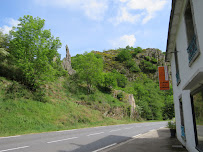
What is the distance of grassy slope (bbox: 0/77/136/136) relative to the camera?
1476 cm

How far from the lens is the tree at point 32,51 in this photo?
20441mm

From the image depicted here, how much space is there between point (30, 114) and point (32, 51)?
8302mm

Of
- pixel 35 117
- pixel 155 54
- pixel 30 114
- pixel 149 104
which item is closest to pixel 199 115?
pixel 35 117

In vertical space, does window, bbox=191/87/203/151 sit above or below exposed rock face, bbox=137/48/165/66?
below

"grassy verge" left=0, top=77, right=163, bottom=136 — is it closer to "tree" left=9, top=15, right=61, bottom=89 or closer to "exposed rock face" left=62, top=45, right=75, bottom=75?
"tree" left=9, top=15, right=61, bottom=89

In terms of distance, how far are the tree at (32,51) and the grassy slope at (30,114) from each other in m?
2.10

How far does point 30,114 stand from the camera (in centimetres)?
1736

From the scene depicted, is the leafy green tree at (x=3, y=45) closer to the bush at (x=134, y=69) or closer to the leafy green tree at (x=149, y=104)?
the leafy green tree at (x=149, y=104)

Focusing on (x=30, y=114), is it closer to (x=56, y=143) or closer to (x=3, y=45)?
(x=56, y=143)

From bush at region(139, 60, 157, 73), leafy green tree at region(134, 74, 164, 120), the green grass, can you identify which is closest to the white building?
the green grass

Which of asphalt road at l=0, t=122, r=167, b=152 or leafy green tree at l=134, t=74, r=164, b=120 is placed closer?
asphalt road at l=0, t=122, r=167, b=152

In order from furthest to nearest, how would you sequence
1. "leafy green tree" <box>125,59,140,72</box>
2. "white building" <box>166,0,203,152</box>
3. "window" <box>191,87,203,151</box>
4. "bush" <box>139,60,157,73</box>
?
"bush" <box>139,60,157,73</box>
"leafy green tree" <box>125,59,140,72</box>
"window" <box>191,87,203,151</box>
"white building" <box>166,0,203,152</box>

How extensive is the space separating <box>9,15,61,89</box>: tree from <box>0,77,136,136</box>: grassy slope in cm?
210

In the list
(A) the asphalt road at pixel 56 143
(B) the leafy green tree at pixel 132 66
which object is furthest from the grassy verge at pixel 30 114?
(B) the leafy green tree at pixel 132 66
